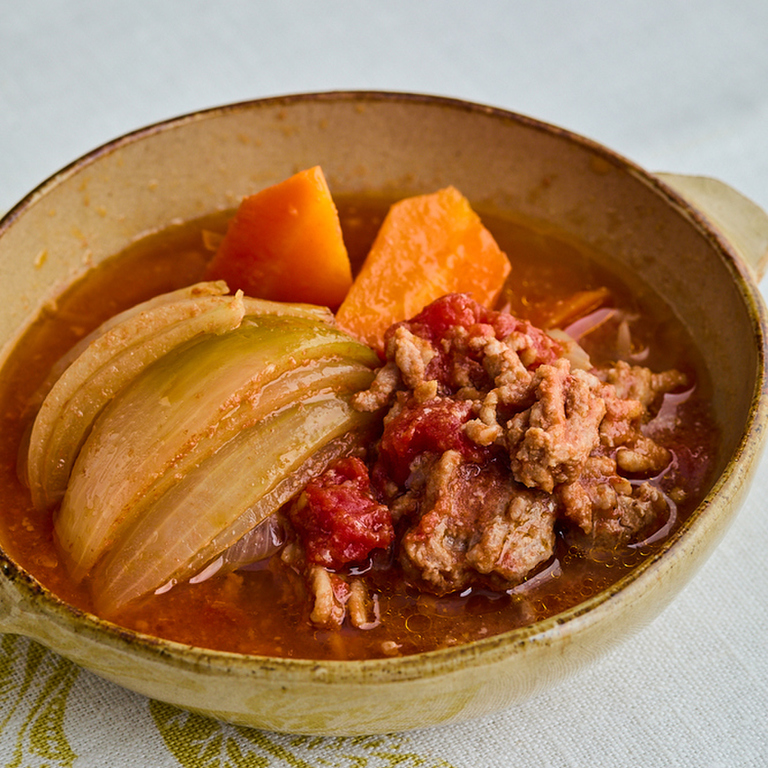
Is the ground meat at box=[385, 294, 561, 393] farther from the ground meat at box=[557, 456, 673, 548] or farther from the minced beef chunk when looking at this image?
the ground meat at box=[557, 456, 673, 548]

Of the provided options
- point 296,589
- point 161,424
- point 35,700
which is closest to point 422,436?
point 296,589

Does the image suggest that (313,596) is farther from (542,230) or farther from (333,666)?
(542,230)

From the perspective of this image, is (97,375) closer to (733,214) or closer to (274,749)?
(274,749)

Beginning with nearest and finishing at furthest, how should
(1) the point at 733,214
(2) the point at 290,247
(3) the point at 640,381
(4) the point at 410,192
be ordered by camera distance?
1. (3) the point at 640,381
2. (2) the point at 290,247
3. (1) the point at 733,214
4. (4) the point at 410,192

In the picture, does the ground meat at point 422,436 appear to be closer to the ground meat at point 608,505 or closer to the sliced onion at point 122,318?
the ground meat at point 608,505

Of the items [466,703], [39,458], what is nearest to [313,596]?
[466,703]

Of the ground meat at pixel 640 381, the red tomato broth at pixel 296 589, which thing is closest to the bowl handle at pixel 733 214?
the red tomato broth at pixel 296 589
